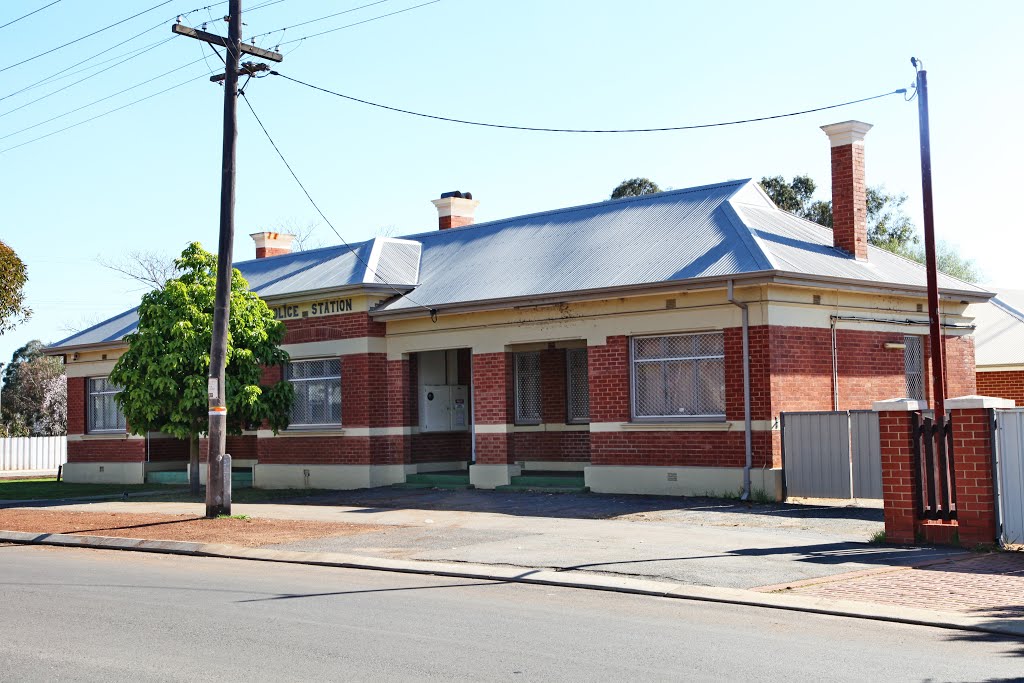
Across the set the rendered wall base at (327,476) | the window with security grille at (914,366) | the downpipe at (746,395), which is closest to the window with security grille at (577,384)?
the rendered wall base at (327,476)

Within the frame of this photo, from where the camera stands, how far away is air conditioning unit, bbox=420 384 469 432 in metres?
25.3

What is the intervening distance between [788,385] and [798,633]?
35.4ft

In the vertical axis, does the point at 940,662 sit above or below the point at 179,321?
below

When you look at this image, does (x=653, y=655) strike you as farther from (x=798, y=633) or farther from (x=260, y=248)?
(x=260, y=248)

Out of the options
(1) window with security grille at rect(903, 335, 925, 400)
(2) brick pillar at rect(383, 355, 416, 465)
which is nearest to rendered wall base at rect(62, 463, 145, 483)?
(2) brick pillar at rect(383, 355, 416, 465)

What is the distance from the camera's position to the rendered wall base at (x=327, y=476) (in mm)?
24578

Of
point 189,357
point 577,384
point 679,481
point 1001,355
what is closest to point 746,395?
point 679,481

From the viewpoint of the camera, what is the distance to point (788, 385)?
19500 millimetres

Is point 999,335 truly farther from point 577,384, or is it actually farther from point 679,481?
point 679,481

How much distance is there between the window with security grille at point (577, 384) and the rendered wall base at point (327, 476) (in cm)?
377

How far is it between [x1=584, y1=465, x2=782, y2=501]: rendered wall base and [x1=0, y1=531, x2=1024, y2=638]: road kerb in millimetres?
7272

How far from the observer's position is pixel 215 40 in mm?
19031

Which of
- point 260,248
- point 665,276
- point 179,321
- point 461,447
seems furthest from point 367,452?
point 260,248

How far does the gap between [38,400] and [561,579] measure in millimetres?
62140
